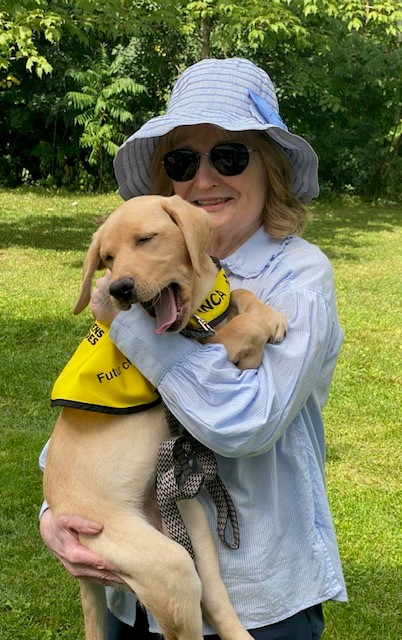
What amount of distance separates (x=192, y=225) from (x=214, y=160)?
36 centimetres

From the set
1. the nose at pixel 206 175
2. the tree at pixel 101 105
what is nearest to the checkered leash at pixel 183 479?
the nose at pixel 206 175

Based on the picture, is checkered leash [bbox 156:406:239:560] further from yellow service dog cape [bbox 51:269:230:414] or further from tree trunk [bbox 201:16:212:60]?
tree trunk [bbox 201:16:212:60]

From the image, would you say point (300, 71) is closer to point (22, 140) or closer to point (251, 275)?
point (22, 140)

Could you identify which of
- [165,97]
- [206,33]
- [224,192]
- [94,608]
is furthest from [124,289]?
[165,97]

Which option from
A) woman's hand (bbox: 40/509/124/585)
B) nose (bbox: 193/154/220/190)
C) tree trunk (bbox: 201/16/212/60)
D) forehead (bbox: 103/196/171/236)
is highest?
nose (bbox: 193/154/220/190)

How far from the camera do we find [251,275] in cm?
263

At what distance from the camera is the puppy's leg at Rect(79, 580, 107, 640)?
8.51ft

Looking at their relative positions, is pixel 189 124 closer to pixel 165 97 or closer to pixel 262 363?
pixel 262 363

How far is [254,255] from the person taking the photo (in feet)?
8.71

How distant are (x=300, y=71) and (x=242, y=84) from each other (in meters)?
19.6

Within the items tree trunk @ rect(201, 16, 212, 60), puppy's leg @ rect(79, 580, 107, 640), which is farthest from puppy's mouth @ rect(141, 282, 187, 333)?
tree trunk @ rect(201, 16, 212, 60)

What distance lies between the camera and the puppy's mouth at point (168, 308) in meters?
2.28

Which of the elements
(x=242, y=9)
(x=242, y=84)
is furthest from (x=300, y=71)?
(x=242, y=84)

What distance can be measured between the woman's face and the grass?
1.21 feet
